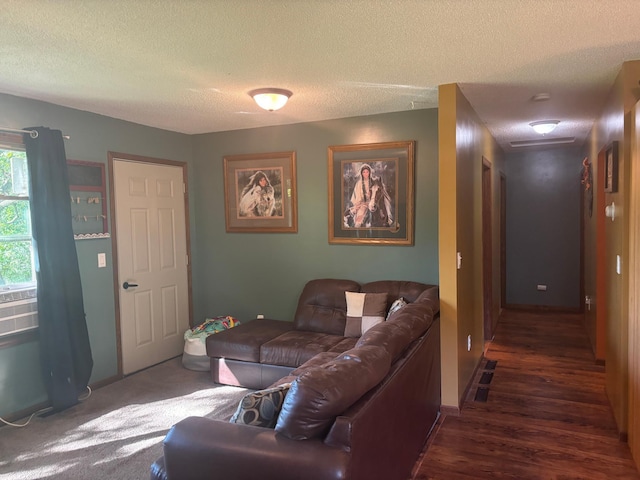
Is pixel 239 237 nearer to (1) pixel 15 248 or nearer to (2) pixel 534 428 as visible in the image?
(1) pixel 15 248

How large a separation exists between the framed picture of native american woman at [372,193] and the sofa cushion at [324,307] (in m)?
0.44

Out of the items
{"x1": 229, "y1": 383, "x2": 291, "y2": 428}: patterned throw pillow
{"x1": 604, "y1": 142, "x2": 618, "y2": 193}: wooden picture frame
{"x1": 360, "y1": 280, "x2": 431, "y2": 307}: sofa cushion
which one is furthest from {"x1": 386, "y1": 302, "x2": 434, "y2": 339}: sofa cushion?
{"x1": 604, "y1": 142, "x2": 618, "y2": 193}: wooden picture frame

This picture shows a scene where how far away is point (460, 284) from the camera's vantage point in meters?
3.42

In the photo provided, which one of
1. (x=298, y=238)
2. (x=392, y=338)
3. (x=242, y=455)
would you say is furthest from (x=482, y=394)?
(x=242, y=455)

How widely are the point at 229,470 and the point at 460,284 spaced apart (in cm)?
225

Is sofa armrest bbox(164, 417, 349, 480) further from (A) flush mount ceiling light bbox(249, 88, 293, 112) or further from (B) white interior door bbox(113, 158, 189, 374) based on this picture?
(B) white interior door bbox(113, 158, 189, 374)

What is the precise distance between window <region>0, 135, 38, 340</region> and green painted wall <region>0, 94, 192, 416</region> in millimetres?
189

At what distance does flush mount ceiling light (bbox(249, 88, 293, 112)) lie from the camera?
3.28 m

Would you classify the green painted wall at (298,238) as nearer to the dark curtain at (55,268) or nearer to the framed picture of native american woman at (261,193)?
the framed picture of native american woman at (261,193)

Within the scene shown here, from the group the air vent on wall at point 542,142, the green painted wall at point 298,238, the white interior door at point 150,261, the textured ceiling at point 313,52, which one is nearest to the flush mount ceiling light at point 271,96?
the textured ceiling at point 313,52

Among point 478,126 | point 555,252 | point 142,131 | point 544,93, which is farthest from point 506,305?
point 142,131

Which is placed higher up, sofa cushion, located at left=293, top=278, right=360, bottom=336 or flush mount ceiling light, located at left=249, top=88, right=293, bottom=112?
flush mount ceiling light, located at left=249, top=88, right=293, bottom=112

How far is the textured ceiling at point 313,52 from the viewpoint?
2.06 metres

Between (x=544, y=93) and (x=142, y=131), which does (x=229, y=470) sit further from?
(x=142, y=131)
